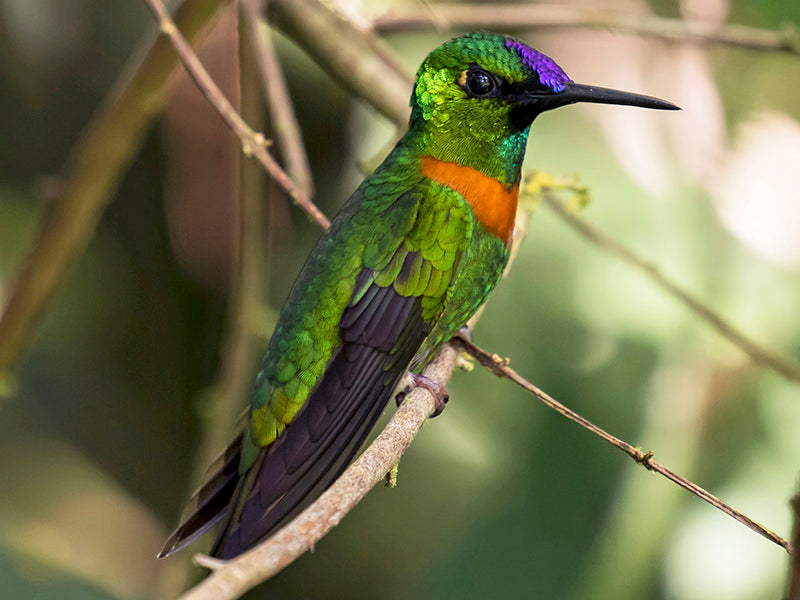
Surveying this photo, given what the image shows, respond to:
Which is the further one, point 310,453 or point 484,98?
point 484,98

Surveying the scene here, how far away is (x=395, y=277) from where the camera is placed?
1.66 metres

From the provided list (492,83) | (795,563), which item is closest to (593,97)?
(492,83)

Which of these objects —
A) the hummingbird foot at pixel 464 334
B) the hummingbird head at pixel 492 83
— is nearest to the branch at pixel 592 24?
the hummingbird head at pixel 492 83

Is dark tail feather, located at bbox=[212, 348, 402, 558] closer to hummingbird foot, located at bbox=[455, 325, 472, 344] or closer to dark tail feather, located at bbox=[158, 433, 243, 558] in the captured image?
dark tail feather, located at bbox=[158, 433, 243, 558]

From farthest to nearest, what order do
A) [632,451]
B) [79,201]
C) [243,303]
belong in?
[243,303], [79,201], [632,451]

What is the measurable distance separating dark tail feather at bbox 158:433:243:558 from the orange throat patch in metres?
0.57

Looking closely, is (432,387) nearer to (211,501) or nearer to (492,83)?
(211,501)

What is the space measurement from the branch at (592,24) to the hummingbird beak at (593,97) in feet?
1.16

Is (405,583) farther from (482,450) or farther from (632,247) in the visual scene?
(632,247)

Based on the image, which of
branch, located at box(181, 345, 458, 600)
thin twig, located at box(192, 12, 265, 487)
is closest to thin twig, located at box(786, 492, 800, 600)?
branch, located at box(181, 345, 458, 600)

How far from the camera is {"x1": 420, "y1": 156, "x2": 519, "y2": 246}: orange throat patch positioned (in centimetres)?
172

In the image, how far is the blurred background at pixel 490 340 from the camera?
7.06 feet

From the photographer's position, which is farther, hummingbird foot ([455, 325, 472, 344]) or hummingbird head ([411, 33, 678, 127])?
hummingbird foot ([455, 325, 472, 344])

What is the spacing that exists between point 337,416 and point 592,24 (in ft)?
3.57
